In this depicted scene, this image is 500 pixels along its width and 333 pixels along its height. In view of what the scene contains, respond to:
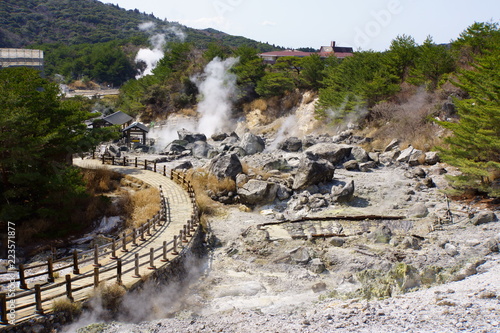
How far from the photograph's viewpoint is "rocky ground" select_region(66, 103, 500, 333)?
38.0 ft

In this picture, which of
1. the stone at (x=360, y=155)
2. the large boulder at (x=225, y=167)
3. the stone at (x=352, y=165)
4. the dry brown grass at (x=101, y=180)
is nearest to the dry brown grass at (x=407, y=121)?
the stone at (x=360, y=155)

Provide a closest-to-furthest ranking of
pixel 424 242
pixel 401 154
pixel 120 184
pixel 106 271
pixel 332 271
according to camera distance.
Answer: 1. pixel 106 271
2. pixel 332 271
3. pixel 424 242
4. pixel 120 184
5. pixel 401 154

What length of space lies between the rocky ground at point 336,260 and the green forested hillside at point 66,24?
316 ft

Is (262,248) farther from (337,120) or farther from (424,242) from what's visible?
(337,120)

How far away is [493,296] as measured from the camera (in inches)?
457

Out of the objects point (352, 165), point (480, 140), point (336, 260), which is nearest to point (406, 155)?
point (352, 165)

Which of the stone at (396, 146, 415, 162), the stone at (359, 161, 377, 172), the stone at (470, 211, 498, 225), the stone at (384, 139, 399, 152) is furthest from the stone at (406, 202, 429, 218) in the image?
the stone at (384, 139, 399, 152)

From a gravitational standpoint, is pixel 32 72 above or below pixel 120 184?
above

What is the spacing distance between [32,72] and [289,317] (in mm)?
18060

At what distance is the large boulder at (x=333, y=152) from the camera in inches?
1225

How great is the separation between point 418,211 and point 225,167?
11291mm

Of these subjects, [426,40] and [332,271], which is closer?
[332,271]

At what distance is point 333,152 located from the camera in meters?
31.2

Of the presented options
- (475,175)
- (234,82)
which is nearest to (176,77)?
(234,82)
